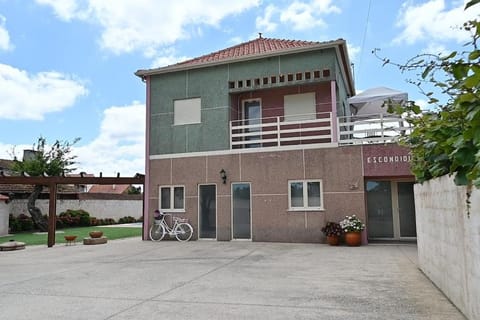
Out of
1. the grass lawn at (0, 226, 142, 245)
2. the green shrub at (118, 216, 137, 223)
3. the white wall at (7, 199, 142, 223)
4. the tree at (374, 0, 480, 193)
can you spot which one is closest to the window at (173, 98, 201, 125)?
the grass lawn at (0, 226, 142, 245)

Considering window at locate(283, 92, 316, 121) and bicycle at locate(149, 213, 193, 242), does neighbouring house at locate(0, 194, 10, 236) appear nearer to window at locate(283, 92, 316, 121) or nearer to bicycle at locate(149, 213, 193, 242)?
bicycle at locate(149, 213, 193, 242)

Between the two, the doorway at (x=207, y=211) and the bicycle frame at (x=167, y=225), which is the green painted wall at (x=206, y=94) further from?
the bicycle frame at (x=167, y=225)

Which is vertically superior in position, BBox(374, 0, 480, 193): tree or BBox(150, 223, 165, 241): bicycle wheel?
BBox(374, 0, 480, 193): tree

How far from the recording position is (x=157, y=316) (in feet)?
15.3

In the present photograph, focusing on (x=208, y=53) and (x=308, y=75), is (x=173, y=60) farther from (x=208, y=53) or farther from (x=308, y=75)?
(x=308, y=75)

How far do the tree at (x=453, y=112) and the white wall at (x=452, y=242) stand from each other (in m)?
0.34

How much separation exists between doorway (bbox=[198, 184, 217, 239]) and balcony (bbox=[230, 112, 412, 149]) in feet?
6.01

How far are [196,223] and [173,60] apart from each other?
7232 millimetres

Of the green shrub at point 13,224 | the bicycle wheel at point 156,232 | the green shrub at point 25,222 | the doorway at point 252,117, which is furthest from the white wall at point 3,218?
the doorway at point 252,117

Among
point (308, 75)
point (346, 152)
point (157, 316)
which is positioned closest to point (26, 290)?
point (157, 316)

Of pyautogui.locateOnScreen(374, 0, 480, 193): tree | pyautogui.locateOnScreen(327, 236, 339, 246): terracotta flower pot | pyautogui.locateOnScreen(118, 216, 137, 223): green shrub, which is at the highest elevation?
pyautogui.locateOnScreen(374, 0, 480, 193): tree

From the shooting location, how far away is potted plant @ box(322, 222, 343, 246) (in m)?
11.8

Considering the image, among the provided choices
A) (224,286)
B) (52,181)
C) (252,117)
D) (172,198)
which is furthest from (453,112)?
(52,181)

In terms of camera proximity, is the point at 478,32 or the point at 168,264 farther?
the point at 168,264
